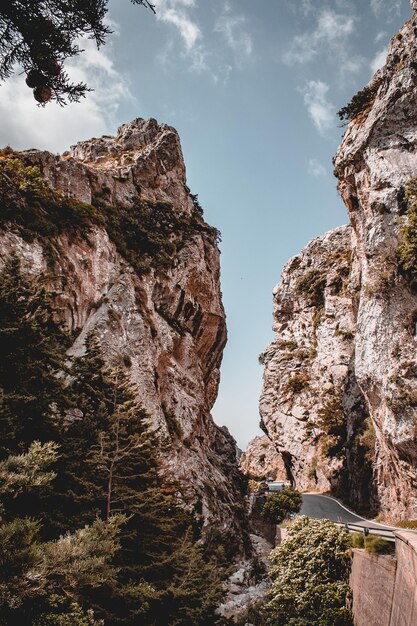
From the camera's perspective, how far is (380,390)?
20859 mm

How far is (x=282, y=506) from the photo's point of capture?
26.3m

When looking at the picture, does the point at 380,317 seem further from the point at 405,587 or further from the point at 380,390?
the point at 405,587

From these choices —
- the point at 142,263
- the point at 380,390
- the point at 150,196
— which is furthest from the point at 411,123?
the point at 150,196

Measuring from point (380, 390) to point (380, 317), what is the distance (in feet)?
13.8

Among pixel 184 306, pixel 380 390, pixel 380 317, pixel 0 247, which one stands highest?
pixel 184 306

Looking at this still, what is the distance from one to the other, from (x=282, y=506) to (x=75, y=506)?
65.6 feet

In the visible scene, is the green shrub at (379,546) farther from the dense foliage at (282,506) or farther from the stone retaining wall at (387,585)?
the dense foliage at (282,506)

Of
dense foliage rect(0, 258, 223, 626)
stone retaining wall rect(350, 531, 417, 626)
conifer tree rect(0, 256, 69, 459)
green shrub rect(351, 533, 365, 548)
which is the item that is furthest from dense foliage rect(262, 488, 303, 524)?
conifer tree rect(0, 256, 69, 459)

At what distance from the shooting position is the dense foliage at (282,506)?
85.0 feet

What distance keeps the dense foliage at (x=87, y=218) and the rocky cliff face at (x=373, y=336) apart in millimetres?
16413

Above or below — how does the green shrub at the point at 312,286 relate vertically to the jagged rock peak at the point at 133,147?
below

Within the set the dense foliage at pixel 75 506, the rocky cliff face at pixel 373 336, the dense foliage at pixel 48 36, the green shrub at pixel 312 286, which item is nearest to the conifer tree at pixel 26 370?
the dense foliage at pixel 75 506

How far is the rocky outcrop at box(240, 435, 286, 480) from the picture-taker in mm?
60969

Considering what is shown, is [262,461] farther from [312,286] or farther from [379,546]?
[379,546]
